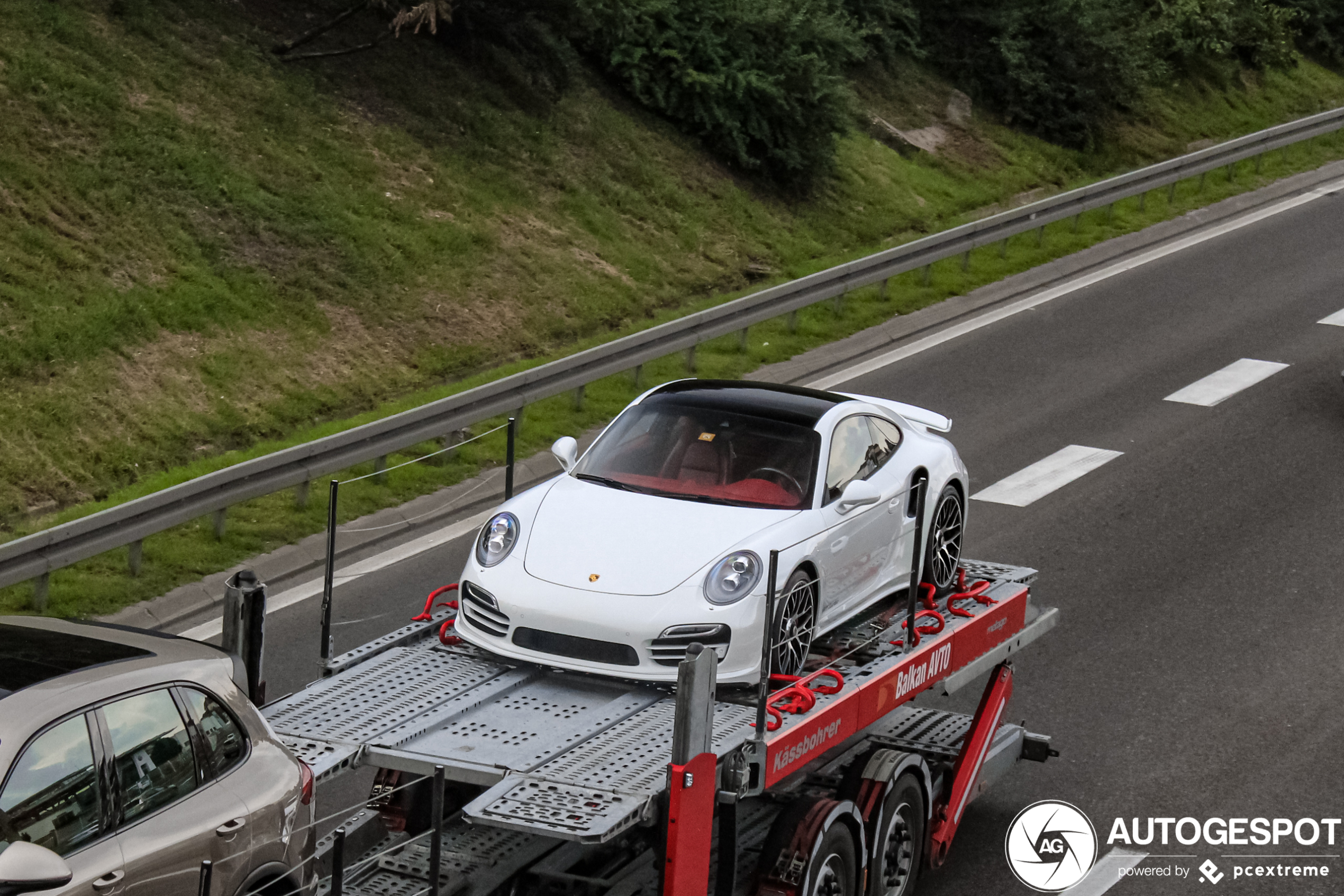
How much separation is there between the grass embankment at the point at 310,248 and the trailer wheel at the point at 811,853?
601cm

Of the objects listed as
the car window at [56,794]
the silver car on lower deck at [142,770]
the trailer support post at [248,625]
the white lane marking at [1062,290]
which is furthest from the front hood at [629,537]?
the white lane marking at [1062,290]

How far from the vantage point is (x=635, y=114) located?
2292cm

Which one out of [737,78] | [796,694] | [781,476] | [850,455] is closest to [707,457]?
[781,476]

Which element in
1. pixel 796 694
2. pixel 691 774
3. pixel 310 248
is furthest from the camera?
pixel 310 248

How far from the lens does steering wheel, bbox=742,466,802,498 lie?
867 cm

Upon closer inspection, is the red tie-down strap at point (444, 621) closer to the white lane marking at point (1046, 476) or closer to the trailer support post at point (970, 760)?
the trailer support post at point (970, 760)

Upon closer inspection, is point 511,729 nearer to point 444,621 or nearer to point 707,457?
point 444,621

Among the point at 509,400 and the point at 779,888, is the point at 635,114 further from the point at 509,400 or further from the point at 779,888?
the point at 779,888

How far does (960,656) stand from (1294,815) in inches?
99.2

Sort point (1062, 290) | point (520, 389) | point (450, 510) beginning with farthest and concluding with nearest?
point (1062, 290)
point (520, 389)
point (450, 510)

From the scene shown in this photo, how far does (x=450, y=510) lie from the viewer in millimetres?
13703

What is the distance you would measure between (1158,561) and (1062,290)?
28.6 feet

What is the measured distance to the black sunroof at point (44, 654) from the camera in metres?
5.51

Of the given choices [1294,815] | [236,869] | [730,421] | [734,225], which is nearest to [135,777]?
[236,869]
